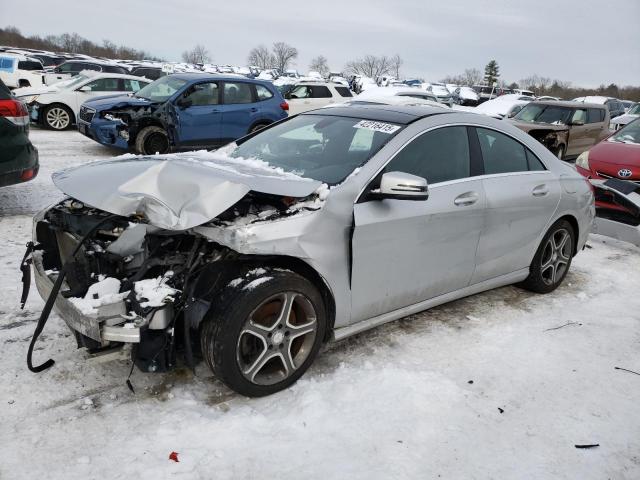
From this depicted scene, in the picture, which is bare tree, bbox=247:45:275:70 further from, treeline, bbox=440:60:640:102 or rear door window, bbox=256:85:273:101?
rear door window, bbox=256:85:273:101

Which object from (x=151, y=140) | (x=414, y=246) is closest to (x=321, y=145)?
(x=414, y=246)

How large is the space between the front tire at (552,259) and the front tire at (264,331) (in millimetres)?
2367

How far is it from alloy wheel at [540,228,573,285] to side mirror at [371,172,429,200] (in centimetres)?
209

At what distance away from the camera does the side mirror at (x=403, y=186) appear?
2865 millimetres

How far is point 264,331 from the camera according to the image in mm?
2736

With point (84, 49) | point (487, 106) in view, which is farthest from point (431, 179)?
point (84, 49)

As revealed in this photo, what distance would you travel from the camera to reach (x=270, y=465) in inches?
92.7

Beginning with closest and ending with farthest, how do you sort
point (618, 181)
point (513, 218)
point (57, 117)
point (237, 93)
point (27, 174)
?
point (513, 218) < point (27, 174) < point (618, 181) < point (237, 93) < point (57, 117)

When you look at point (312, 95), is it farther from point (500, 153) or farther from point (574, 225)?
point (500, 153)

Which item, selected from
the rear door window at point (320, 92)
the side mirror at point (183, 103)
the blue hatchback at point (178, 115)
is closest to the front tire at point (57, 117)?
the blue hatchback at point (178, 115)

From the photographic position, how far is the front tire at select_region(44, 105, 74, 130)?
1285 centimetres

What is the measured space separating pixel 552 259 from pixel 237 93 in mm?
7555

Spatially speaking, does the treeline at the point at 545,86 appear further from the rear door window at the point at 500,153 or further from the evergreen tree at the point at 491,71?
the rear door window at the point at 500,153

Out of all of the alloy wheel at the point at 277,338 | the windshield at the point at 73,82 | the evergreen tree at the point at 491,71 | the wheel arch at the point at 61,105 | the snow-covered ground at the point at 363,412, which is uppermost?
the evergreen tree at the point at 491,71
